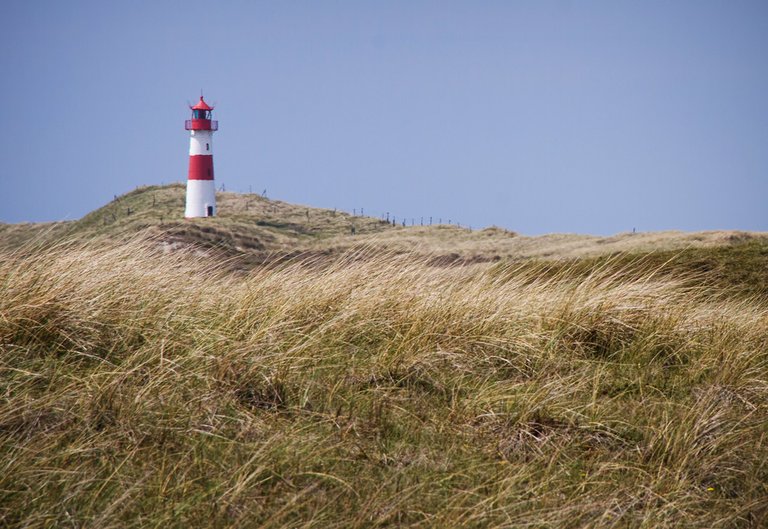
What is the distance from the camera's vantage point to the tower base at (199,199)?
51.3 metres

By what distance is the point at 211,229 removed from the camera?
1730 inches

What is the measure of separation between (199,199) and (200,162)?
2503 mm

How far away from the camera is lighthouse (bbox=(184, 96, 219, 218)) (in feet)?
168

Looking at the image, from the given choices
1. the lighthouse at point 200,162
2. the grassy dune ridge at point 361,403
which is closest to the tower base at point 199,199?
the lighthouse at point 200,162

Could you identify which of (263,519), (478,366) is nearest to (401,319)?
(478,366)

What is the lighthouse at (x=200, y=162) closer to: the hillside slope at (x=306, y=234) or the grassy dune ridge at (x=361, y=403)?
the hillside slope at (x=306, y=234)

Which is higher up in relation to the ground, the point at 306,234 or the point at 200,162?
the point at 200,162

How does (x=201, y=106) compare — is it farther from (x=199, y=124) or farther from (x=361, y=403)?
A: (x=361, y=403)

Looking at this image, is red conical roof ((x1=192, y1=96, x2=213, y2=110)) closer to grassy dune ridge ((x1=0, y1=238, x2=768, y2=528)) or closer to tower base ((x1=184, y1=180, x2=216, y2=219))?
tower base ((x1=184, y1=180, x2=216, y2=219))

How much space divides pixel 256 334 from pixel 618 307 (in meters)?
3.81

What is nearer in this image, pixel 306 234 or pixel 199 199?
pixel 199 199

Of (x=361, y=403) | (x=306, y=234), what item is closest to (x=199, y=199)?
(x=306, y=234)

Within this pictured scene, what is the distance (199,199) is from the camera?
51.3 meters

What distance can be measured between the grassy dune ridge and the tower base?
145 feet
